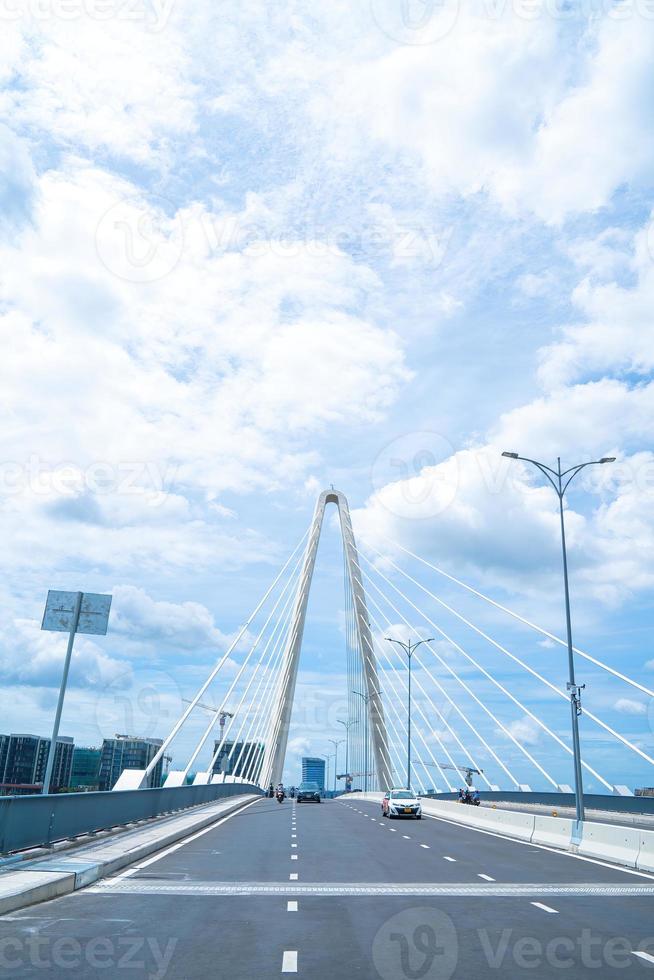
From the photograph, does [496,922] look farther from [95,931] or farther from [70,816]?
[70,816]

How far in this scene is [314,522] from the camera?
253 feet

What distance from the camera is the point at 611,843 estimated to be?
2053 centimetres

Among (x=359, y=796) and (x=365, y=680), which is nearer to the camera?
(x=365, y=680)

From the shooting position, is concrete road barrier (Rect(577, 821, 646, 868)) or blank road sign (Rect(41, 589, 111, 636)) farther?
blank road sign (Rect(41, 589, 111, 636))

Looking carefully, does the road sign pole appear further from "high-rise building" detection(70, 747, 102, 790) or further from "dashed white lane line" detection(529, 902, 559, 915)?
"high-rise building" detection(70, 747, 102, 790)

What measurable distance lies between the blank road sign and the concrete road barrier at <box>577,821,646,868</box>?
496 inches

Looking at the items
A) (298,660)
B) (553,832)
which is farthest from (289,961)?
(298,660)

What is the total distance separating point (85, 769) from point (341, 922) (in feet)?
110

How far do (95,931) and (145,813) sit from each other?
55.2 ft

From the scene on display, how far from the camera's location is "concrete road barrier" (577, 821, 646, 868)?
19.2 m

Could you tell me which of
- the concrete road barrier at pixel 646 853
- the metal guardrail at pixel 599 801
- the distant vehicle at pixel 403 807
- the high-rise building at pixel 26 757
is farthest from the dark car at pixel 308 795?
the concrete road barrier at pixel 646 853

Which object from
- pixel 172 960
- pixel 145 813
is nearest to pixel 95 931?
pixel 172 960

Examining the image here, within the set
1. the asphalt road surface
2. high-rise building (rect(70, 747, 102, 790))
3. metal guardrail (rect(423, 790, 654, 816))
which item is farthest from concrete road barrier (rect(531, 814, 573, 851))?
high-rise building (rect(70, 747, 102, 790))

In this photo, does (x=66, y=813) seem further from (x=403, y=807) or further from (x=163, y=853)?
(x=403, y=807)
